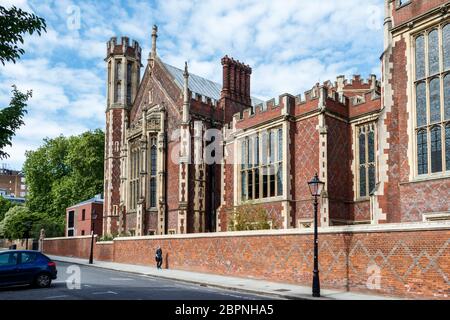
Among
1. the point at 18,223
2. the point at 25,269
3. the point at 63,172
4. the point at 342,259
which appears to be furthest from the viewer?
the point at 63,172

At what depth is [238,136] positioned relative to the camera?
2947 centimetres

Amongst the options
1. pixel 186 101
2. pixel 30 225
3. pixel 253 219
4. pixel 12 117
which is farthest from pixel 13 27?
pixel 30 225

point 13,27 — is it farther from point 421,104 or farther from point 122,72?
point 122,72

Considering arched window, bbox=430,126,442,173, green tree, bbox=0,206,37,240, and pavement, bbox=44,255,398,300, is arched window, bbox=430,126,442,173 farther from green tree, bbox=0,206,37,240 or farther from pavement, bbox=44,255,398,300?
green tree, bbox=0,206,37,240

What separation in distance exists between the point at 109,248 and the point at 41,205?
3308 centimetres

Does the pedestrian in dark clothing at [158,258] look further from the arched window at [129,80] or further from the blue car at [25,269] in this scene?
the arched window at [129,80]

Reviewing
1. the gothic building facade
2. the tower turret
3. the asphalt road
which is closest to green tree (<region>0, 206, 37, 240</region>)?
the gothic building facade

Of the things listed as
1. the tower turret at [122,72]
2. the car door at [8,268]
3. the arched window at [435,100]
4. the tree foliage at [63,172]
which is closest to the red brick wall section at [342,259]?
the arched window at [435,100]

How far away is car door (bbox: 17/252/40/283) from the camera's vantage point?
641 inches

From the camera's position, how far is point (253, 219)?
2530 cm

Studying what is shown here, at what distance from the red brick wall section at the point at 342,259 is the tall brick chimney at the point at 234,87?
43.1 feet

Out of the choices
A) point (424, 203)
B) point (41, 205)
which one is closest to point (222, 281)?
point (424, 203)

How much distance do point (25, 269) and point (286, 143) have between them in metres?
14.6

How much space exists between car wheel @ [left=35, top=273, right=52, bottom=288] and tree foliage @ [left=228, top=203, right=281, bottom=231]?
10591mm
